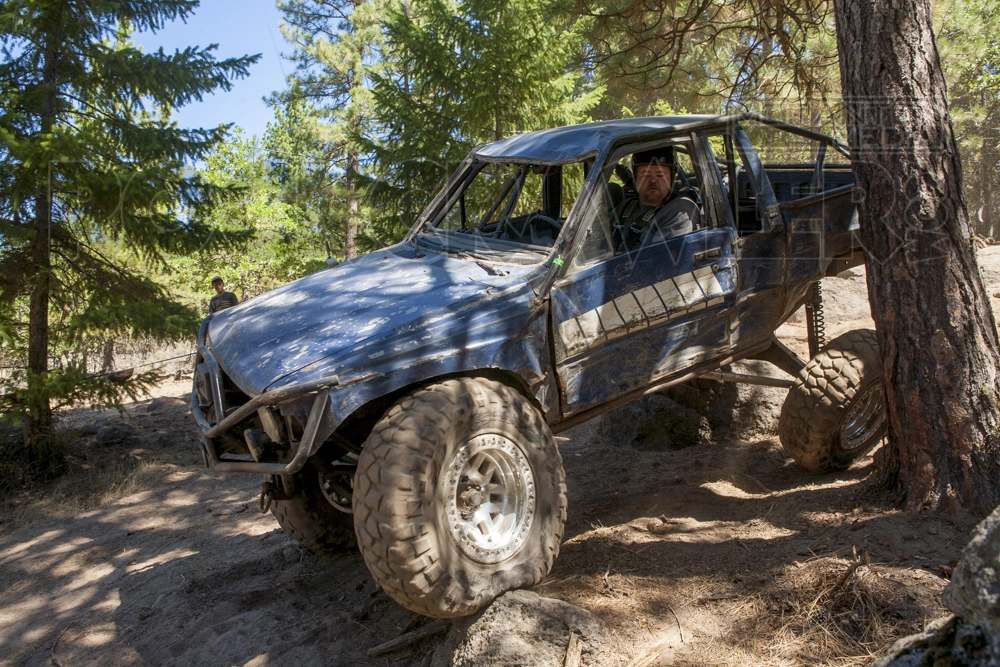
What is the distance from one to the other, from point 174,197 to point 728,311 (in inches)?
268

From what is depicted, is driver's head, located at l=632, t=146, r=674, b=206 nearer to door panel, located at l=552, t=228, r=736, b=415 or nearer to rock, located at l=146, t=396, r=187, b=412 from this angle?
door panel, located at l=552, t=228, r=736, b=415

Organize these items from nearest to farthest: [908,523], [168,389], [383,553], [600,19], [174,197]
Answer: [383,553] → [908,523] → [600,19] → [174,197] → [168,389]

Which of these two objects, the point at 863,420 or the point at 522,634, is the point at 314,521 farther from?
the point at 863,420

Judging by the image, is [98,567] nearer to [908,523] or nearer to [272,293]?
[272,293]

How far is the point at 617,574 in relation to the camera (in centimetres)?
399

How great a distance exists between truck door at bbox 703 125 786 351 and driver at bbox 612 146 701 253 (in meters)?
0.28

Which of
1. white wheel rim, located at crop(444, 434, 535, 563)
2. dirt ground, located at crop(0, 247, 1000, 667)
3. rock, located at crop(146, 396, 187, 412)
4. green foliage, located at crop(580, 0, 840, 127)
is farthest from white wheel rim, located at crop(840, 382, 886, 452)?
rock, located at crop(146, 396, 187, 412)

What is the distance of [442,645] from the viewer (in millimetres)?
3617

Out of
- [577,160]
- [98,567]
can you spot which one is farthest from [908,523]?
[98,567]

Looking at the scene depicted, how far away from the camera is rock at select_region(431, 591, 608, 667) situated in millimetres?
3229

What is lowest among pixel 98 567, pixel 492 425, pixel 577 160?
pixel 98 567

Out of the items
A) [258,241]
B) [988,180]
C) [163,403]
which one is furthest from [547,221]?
[988,180]

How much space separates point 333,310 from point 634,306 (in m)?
1.62

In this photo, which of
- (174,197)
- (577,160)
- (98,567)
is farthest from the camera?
(174,197)
